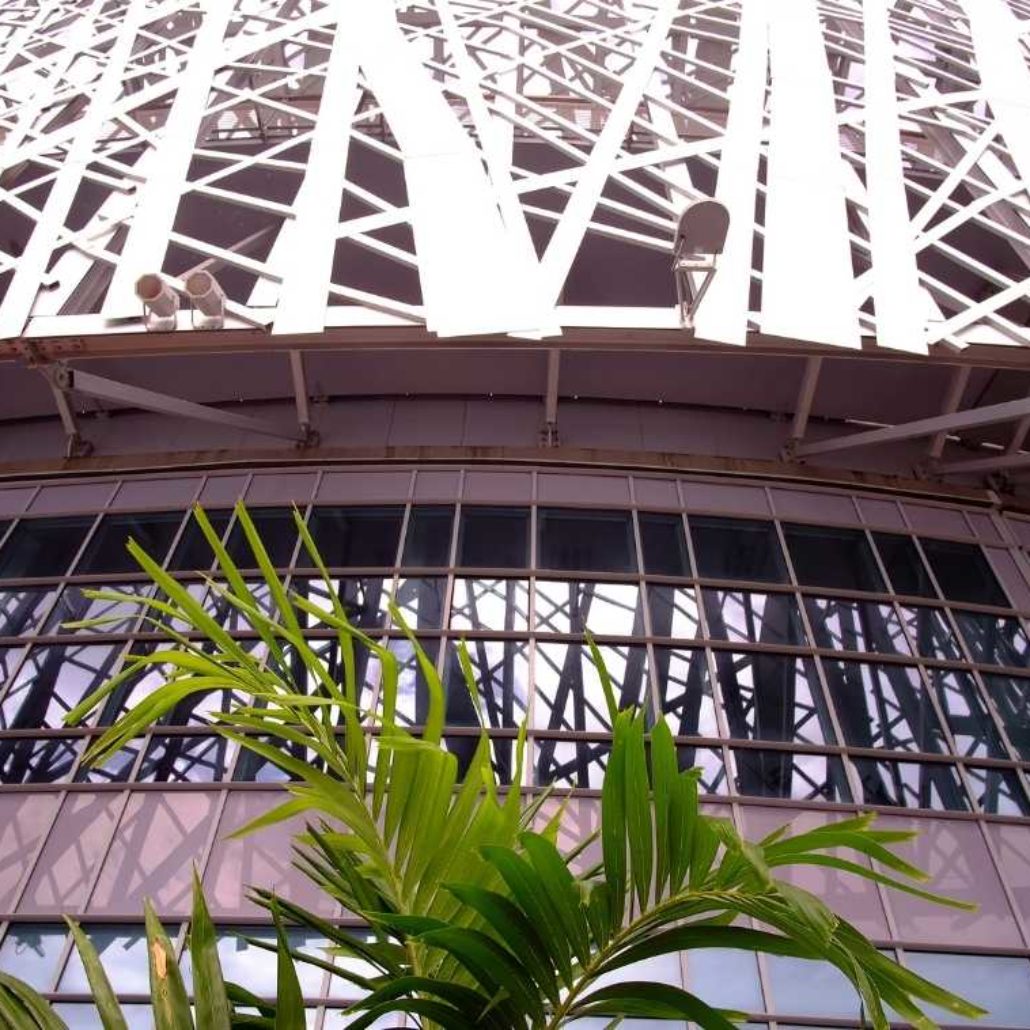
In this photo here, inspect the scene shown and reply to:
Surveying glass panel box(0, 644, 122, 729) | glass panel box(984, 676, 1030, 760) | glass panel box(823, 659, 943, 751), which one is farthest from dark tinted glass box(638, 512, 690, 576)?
glass panel box(0, 644, 122, 729)

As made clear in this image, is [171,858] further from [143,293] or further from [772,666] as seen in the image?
[772,666]

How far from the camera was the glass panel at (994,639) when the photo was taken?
11758mm

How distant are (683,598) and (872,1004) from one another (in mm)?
9424

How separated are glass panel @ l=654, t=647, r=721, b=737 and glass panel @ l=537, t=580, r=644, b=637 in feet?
1.67

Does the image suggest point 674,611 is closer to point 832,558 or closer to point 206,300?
point 832,558

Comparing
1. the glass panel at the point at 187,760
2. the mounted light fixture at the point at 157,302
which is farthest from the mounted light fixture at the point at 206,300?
the glass panel at the point at 187,760

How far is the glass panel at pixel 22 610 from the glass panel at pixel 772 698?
7555 millimetres

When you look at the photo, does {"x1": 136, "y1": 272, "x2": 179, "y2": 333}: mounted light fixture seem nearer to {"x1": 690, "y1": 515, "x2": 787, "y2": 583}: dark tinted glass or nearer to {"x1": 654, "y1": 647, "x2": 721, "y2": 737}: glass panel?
{"x1": 654, "y1": 647, "x2": 721, "y2": 737}: glass panel

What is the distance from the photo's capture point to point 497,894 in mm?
2498

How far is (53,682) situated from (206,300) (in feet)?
14.3

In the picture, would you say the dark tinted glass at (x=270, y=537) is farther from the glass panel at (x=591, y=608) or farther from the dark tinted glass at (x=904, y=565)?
the dark tinted glass at (x=904, y=565)

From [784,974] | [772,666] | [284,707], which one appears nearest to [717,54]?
[772,666]

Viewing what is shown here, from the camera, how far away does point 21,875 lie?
914 cm

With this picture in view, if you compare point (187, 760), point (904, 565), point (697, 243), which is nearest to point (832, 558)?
point (904, 565)
